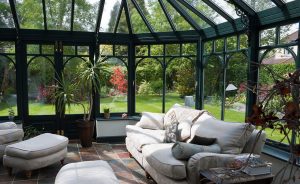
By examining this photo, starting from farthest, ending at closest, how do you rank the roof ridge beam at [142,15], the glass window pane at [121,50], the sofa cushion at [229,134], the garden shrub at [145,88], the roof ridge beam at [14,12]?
1. the garden shrub at [145,88]
2. the glass window pane at [121,50]
3. the roof ridge beam at [142,15]
4. the roof ridge beam at [14,12]
5. the sofa cushion at [229,134]

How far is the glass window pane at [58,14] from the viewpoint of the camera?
18.1ft

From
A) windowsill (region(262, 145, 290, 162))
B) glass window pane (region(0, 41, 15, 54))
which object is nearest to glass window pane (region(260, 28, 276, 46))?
windowsill (region(262, 145, 290, 162))

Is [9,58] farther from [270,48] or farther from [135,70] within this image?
[270,48]

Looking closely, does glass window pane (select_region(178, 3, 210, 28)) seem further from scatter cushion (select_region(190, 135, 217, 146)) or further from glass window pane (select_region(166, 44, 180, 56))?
scatter cushion (select_region(190, 135, 217, 146))

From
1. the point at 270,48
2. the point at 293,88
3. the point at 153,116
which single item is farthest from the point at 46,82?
the point at 293,88

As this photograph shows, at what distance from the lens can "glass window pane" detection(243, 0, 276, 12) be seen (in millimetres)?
3882

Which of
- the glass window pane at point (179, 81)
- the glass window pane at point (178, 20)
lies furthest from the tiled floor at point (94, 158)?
the glass window pane at point (178, 20)

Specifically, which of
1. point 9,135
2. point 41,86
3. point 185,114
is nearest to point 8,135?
point 9,135

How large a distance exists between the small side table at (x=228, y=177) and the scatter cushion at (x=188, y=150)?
14.9 inches

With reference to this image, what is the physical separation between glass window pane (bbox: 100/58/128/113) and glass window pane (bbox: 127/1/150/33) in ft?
2.99

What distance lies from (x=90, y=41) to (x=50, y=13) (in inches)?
44.5

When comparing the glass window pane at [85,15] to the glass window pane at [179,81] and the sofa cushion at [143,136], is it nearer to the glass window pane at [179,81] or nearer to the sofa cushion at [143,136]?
the glass window pane at [179,81]

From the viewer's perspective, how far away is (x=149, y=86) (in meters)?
7.18

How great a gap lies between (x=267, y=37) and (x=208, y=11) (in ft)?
4.52
